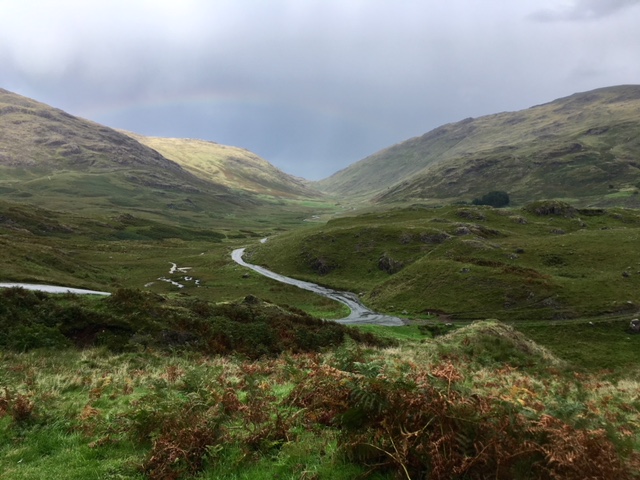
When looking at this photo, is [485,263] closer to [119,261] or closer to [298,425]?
[298,425]

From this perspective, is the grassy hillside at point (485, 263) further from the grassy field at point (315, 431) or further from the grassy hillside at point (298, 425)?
the grassy field at point (315, 431)

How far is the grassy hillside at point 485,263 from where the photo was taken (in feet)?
243

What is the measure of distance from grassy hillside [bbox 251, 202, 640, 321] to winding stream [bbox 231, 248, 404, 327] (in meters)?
3.55

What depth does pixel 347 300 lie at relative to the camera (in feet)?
310

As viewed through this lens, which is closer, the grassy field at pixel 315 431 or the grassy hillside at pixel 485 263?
the grassy field at pixel 315 431

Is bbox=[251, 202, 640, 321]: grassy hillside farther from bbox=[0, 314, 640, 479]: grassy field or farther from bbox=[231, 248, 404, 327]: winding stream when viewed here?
bbox=[0, 314, 640, 479]: grassy field

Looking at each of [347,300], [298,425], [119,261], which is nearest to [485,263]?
[347,300]

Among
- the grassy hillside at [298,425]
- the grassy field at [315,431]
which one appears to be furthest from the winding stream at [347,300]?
the grassy field at [315,431]

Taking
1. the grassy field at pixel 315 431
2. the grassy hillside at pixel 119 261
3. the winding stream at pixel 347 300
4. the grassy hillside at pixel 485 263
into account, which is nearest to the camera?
the grassy field at pixel 315 431

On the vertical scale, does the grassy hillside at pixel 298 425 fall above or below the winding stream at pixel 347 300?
above

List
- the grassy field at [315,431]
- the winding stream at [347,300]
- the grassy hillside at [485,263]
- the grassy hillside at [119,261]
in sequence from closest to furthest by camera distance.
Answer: the grassy field at [315,431] → the grassy hillside at [119,261] → the winding stream at [347,300] → the grassy hillside at [485,263]

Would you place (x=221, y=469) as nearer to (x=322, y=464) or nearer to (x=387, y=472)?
(x=322, y=464)

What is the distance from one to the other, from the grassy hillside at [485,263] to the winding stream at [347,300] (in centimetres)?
355

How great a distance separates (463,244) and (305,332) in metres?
87.9
